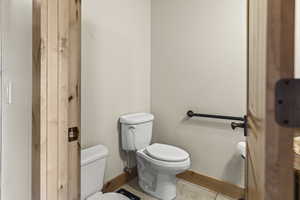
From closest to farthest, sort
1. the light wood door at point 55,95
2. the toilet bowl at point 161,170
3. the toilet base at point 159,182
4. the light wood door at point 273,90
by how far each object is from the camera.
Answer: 1. the light wood door at point 273,90
2. the light wood door at point 55,95
3. the toilet bowl at point 161,170
4. the toilet base at point 159,182

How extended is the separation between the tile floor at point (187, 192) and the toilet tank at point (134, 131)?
0.44 metres

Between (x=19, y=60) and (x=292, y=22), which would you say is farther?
(x=19, y=60)

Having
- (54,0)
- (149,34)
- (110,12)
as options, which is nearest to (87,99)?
(110,12)

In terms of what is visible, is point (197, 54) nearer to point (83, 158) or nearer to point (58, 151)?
point (83, 158)

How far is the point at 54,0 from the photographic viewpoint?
2.61 ft

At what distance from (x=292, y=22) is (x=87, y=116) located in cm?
163

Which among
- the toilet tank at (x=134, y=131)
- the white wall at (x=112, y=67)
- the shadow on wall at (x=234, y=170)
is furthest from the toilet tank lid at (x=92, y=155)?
the shadow on wall at (x=234, y=170)

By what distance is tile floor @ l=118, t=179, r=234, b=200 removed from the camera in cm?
191

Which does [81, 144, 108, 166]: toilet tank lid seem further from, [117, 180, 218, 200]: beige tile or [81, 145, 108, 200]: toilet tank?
[117, 180, 218, 200]: beige tile

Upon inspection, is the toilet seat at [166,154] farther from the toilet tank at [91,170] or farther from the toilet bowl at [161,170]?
the toilet tank at [91,170]

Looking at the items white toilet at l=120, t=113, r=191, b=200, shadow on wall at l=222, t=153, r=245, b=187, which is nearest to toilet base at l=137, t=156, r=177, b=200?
white toilet at l=120, t=113, r=191, b=200

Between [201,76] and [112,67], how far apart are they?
3.08 feet

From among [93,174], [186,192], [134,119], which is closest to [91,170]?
[93,174]

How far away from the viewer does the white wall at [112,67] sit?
173 centimetres
